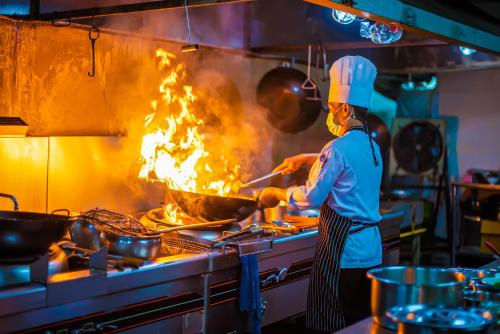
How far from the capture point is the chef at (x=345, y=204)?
365 centimetres

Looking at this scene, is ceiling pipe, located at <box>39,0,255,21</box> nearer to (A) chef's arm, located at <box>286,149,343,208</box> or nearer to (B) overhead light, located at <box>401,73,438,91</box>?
(A) chef's arm, located at <box>286,149,343,208</box>

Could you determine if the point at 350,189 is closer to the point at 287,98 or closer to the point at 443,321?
the point at 443,321

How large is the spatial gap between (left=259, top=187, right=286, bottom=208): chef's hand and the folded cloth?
0.32 m

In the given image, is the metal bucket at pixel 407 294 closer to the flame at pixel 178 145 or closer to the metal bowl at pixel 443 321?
the metal bowl at pixel 443 321

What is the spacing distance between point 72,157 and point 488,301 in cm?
287

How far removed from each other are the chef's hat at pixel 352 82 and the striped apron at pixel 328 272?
609 mm

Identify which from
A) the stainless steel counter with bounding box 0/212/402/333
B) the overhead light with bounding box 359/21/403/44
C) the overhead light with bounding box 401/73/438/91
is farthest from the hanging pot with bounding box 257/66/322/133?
the overhead light with bounding box 401/73/438/91

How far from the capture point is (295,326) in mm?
5055

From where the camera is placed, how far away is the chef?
3.65 metres

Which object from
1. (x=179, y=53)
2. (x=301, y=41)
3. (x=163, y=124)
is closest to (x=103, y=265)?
(x=163, y=124)

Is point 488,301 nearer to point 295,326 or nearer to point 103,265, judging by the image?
point 103,265

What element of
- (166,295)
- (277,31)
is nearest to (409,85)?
(277,31)

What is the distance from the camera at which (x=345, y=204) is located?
12.1ft

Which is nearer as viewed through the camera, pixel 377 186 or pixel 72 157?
pixel 377 186
